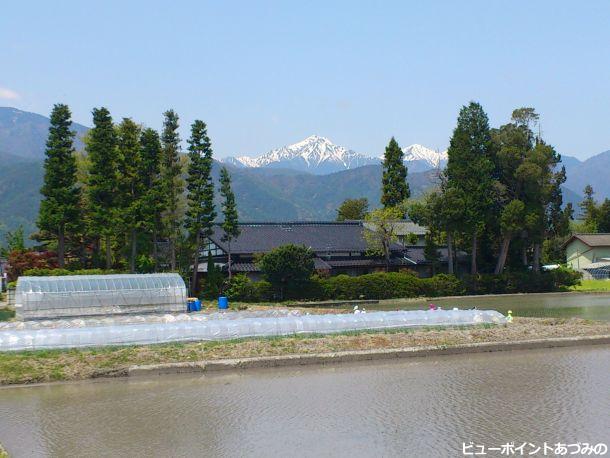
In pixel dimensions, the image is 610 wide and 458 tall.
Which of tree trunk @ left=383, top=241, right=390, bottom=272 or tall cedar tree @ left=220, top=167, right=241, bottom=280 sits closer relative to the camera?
tall cedar tree @ left=220, top=167, right=241, bottom=280

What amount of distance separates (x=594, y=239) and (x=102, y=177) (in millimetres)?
41297

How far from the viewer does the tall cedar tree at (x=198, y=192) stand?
36.5 metres

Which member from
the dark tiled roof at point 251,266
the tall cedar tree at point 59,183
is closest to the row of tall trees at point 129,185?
the tall cedar tree at point 59,183

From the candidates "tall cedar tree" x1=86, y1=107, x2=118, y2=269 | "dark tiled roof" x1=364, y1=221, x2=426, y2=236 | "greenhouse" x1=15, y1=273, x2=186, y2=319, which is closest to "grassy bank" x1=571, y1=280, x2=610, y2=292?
"dark tiled roof" x1=364, y1=221, x2=426, y2=236

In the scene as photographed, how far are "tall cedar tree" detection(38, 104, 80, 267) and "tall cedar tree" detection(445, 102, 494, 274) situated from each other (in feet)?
75.1

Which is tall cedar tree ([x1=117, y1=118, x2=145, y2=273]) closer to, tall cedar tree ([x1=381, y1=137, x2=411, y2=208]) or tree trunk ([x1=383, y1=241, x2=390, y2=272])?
tree trunk ([x1=383, y1=241, x2=390, y2=272])

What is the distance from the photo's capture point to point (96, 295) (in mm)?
25750

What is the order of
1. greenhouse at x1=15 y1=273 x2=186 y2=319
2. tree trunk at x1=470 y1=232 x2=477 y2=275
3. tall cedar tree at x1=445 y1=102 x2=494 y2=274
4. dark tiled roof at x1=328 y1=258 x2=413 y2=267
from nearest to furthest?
greenhouse at x1=15 y1=273 x2=186 y2=319 < tall cedar tree at x1=445 y1=102 x2=494 y2=274 < tree trunk at x1=470 y1=232 x2=477 y2=275 < dark tiled roof at x1=328 y1=258 x2=413 y2=267

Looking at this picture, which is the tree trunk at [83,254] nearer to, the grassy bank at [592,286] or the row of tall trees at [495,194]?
the row of tall trees at [495,194]

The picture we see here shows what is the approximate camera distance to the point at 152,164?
36.2 m

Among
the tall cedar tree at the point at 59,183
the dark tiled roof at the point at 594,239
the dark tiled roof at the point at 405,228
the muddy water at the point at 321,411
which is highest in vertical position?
the tall cedar tree at the point at 59,183

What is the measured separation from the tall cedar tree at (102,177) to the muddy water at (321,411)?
23553 mm

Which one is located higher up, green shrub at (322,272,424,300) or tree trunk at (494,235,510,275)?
tree trunk at (494,235,510,275)

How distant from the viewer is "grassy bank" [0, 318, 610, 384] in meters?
13.6
